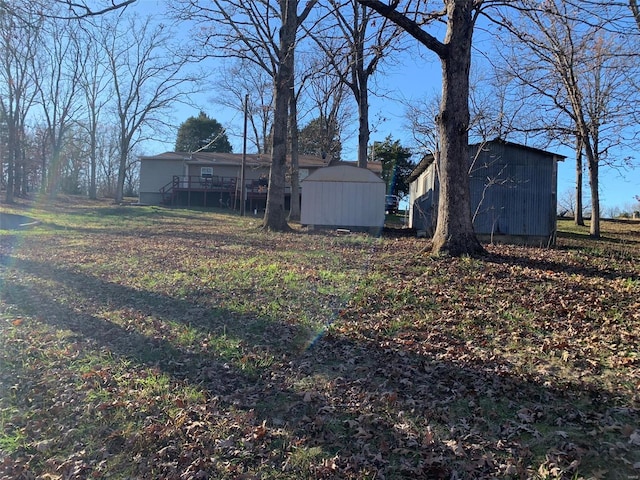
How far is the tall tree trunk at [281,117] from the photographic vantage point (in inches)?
625

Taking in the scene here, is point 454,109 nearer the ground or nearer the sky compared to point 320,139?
nearer the ground

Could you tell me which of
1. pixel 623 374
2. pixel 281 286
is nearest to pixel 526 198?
pixel 281 286

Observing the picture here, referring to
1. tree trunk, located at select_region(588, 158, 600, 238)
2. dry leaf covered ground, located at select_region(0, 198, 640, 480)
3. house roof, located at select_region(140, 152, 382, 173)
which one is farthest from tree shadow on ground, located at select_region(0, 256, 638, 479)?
house roof, located at select_region(140, 152, 382, 173)

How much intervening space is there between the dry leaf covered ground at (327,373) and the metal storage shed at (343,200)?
32.4 ft

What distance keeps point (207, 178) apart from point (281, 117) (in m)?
19.1

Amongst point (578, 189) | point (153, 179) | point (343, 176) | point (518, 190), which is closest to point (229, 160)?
point (153, 179)

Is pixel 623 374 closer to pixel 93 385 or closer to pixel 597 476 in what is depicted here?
pixel 597 476

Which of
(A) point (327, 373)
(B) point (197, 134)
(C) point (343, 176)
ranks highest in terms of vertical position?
(B) point (197, 134)

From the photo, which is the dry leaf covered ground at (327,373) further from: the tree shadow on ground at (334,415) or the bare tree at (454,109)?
the bare tree at (454,109)

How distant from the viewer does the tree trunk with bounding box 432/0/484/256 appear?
8.81 metres

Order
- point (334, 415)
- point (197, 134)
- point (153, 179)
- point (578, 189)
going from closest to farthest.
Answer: point (334, 415) < point (578, 189) < point (153, 179) < point (197, 134)

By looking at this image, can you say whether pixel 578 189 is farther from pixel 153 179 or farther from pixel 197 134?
pixel 197 134

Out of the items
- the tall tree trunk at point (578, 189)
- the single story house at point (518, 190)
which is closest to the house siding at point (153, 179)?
the single story house at point (518, 190)

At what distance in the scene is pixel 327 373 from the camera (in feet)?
14.7
